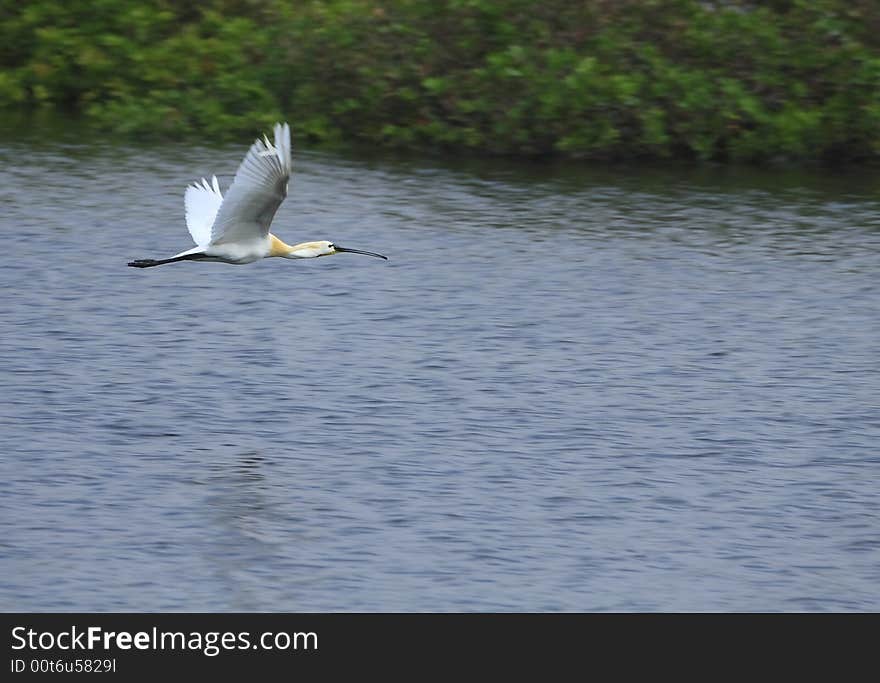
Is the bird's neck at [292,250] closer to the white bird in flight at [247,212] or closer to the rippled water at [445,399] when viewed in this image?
the white bird in flight at [247,212]

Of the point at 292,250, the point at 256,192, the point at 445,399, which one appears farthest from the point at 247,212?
the point at 445,399

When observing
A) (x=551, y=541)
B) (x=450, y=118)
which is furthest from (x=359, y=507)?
(x=450, y=118)

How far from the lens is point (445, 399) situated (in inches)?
635

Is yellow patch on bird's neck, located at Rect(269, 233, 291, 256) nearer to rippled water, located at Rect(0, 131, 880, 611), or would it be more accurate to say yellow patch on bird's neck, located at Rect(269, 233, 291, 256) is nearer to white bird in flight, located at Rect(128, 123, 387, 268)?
white bird in flight, located at Rect(128, 123, 387, 268)

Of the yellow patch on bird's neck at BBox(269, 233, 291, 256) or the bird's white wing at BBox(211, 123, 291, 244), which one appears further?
the yellow patch on bird's neck at BBox(269, 233, 291, 256)

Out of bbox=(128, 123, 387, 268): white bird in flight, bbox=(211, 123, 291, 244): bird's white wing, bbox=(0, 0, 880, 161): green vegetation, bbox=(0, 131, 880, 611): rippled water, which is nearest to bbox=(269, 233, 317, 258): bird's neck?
bbox=(128, 123, 387, 268): white bird in flight

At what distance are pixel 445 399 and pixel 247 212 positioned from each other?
3251mm

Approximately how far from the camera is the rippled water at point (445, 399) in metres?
12.7

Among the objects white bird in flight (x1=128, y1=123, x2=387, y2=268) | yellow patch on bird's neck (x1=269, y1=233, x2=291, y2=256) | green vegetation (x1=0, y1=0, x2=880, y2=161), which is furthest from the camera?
green vegetation (x1=0, y1=0, x2=880, y2=161)

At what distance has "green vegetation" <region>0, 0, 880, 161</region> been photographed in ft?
85.1

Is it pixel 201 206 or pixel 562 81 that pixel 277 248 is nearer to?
pixel 201 206

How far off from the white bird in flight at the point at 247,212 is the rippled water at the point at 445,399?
1.60 metres
